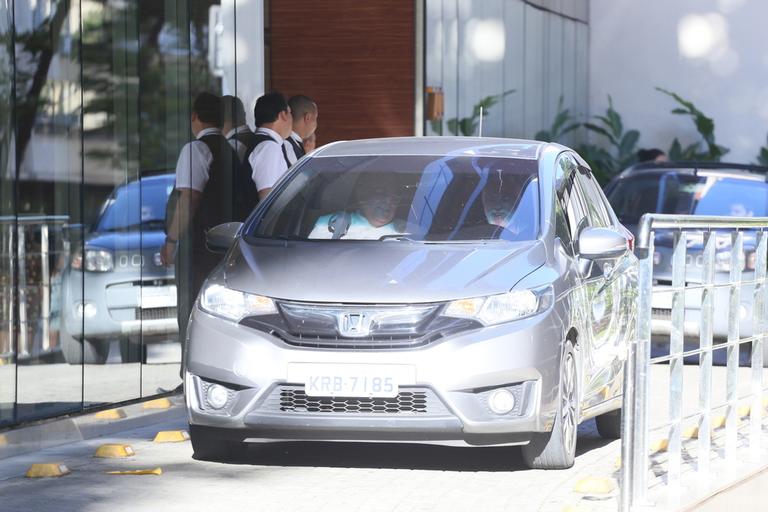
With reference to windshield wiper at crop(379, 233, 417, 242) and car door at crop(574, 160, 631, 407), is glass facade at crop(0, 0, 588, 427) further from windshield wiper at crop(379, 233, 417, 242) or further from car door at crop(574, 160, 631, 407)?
car door at crop(574, 160, 631, 407)

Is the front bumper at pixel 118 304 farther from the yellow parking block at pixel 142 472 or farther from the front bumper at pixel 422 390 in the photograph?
the front bumper at pixel 422 390

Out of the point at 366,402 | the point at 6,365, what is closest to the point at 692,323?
the point at 366,402

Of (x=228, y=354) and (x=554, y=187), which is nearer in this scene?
(x=228, y=354)

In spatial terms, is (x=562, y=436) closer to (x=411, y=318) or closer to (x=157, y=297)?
(x=411, y=318)

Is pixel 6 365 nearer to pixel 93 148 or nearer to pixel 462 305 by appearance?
pixel 93 148

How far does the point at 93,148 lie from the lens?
1054cm

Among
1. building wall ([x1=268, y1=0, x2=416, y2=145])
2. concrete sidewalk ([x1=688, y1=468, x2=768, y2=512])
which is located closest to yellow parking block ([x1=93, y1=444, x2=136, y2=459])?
concrete sidewalk ([x1=688, y1=468, x2=768, y2=512])

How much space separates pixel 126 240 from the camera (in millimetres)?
11016

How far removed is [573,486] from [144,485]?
1888 millimetres

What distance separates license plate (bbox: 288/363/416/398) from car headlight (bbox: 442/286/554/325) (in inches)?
13.8

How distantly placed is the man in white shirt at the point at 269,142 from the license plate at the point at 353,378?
13.5ft

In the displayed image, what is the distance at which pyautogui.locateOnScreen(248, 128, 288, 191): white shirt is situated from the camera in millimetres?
11898

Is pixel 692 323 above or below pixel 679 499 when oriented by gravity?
above

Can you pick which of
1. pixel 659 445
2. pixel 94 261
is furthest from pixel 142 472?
pixel 94 261
